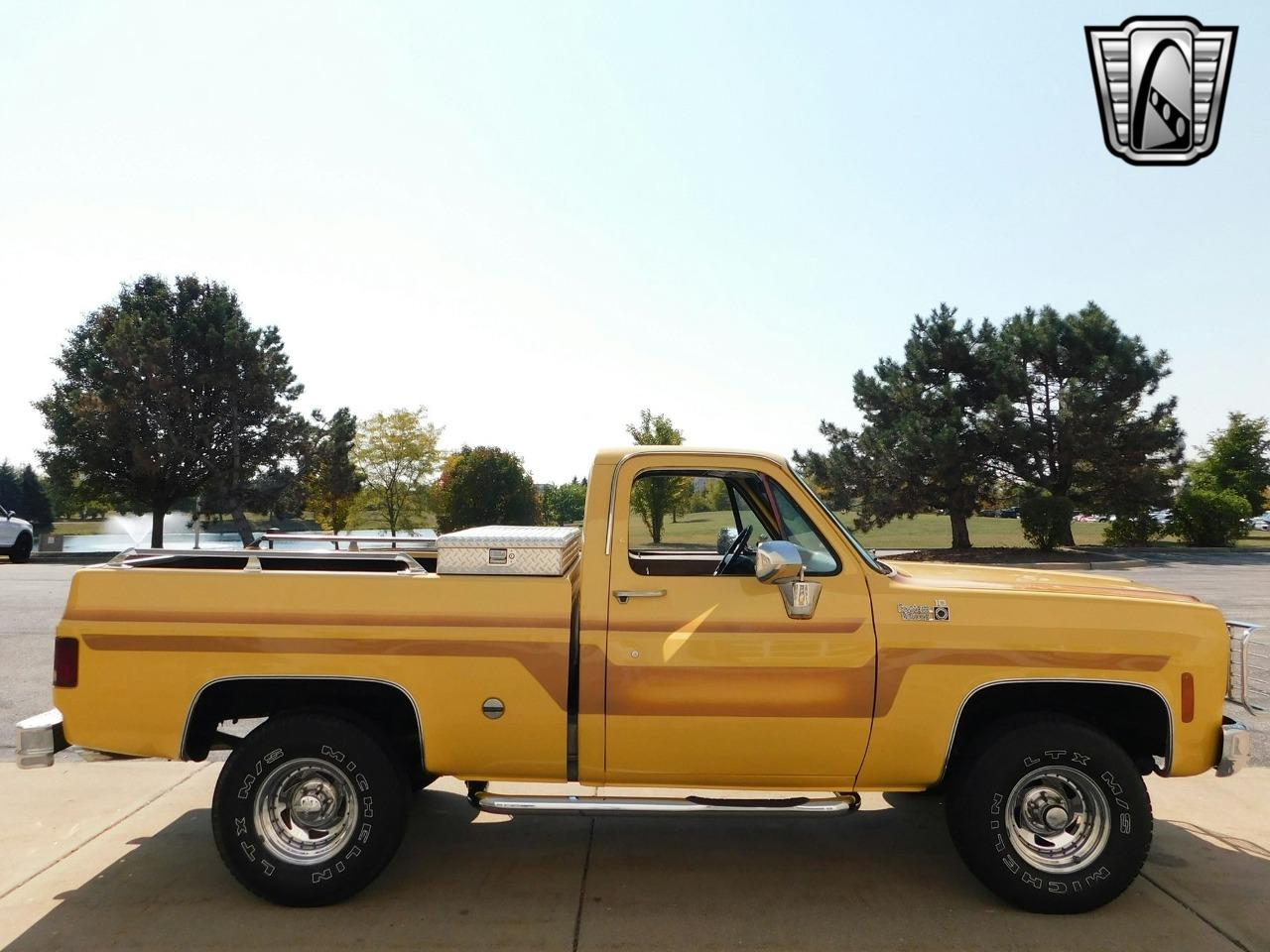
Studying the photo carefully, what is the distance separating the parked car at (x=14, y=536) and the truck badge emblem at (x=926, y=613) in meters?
26.4

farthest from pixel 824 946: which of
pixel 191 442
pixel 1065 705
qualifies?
pixel 191 442

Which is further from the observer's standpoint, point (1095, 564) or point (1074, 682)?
point (1095, 564)

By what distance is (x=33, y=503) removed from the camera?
226ft

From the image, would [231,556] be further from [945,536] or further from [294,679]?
[945,536]

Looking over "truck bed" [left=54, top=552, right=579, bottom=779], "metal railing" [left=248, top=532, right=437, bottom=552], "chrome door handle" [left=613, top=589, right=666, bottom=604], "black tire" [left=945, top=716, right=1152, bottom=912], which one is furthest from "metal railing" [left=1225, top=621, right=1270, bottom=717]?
"metal railing" [left=248, top=532, right=437, bottom=552]

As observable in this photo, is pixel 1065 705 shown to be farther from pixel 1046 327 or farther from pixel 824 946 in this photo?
pixel 1046 327

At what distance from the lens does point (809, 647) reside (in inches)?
161

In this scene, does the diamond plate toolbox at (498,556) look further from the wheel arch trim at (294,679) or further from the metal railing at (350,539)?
the metal railing at (350,539)

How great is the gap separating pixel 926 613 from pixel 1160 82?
6490mm

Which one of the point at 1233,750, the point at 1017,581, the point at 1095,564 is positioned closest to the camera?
the point at 1233,750

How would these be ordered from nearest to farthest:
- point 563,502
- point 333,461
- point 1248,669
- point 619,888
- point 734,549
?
point 619,888
point 734,549
point 1248,669
point 333,461
point 563,502

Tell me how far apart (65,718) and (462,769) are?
184cm

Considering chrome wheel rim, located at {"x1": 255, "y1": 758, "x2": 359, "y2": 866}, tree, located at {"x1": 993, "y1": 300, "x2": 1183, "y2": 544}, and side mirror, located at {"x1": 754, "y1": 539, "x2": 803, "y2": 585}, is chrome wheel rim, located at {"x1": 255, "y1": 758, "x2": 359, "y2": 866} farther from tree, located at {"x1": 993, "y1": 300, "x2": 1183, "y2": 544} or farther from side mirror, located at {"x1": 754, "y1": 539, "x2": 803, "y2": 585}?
tree, located at {"x1": 993, "y1": 300, "x2": 1183, "y2": 544}

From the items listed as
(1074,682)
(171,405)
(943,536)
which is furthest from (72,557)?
(943,536)
